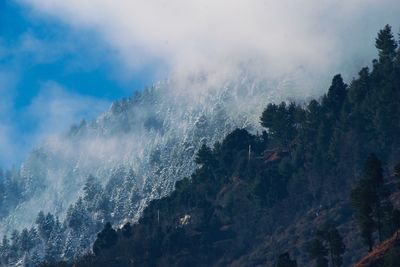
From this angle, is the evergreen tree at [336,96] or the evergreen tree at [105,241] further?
the evergreen tree at [336,96]

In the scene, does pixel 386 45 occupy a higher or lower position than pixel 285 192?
higher

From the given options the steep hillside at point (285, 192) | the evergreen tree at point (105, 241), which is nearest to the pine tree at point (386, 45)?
the steep hillside at point (285, 192)

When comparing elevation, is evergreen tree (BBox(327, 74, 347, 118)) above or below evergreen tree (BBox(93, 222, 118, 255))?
above

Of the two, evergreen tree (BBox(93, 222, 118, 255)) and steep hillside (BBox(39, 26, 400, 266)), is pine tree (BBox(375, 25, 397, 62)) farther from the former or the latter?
evergreen tree (BBox(93, 222, 118, 255))

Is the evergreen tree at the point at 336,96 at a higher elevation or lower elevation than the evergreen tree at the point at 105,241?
higher

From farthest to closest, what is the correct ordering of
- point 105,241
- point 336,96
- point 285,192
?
point 336,96
point 105,241
point 285,192

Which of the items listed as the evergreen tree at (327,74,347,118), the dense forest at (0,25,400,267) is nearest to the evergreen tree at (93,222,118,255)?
the dense forest at (0,25,400,267)

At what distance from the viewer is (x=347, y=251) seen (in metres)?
130

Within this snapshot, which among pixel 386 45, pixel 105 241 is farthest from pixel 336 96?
pixel 105 241

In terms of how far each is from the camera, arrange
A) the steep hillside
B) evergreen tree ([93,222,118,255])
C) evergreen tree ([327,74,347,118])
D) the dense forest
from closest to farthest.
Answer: the dense forest, the steep hillside, evergreen tree ([93,222,118,255]), evergreen tree ([327,74,347,118])

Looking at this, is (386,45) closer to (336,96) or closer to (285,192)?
(336,96)

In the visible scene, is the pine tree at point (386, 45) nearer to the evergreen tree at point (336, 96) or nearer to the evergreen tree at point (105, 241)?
the evergreen tree at point (336, 96)

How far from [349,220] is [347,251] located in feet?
47.4

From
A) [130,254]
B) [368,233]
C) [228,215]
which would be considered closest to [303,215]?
[228,215]
